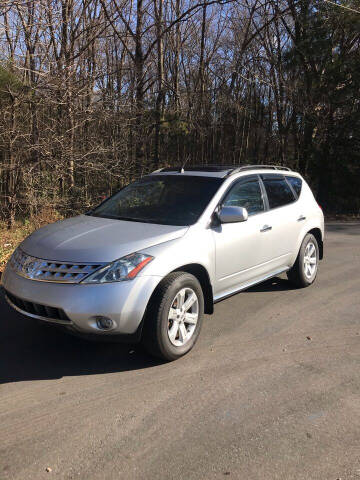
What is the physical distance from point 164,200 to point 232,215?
89 centimetres

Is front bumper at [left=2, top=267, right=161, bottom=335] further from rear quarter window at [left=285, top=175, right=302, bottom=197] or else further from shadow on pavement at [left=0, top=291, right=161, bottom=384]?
rear quarter window at [left=285, top=175, right=302, bottom=197]

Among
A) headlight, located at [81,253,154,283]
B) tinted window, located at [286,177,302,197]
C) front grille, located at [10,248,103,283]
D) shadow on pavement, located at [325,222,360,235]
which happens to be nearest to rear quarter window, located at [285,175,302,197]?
tinted window, located at [286,177,302,197]

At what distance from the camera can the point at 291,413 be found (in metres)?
3.03

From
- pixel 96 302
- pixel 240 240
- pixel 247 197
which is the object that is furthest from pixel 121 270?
pixel 247 197

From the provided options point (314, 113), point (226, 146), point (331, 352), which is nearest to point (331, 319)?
point (331, 352)

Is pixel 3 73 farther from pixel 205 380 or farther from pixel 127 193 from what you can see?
pixel 205 380

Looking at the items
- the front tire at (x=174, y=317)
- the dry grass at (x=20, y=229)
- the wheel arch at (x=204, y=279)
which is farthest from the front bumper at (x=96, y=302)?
→ the dry grass at (x=20, y=229)

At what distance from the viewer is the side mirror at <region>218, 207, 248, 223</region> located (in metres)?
4.28

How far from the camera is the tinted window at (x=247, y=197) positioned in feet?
15.5

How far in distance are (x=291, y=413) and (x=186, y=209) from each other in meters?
2.26

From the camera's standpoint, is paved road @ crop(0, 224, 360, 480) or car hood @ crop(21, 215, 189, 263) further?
car hood @ crop(21, 215, 189, 263)

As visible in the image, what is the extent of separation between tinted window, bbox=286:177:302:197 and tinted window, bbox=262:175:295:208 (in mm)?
159

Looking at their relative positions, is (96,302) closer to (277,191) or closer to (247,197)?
(247,197)

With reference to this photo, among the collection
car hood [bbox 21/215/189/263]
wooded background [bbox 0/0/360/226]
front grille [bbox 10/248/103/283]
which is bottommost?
front grille [bbox 10/248/103/283]
